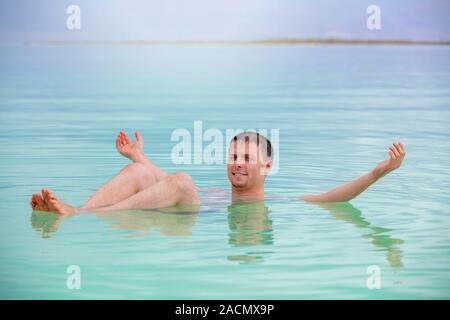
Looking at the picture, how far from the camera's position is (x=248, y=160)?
5.94 m

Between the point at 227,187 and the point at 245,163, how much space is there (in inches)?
36.5

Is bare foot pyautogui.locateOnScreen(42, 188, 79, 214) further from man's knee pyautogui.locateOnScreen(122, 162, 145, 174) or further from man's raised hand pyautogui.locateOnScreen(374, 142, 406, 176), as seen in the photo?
man's raised hand pyautogui.locateOnScreen(374, 142, 406, 176)

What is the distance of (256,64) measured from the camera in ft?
58.7

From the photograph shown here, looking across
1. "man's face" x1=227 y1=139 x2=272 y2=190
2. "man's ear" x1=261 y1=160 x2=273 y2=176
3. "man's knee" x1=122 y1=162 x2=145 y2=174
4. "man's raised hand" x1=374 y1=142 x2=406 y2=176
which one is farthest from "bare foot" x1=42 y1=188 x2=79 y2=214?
"man's raised hand" x1=374 y1=142 x2=406 y2=176

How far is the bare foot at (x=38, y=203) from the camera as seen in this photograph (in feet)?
17.9

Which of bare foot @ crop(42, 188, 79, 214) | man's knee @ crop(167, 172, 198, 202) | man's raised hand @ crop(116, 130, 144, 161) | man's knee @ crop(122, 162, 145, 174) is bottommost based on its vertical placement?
bare foot @ crop(42, 188, 79, 214)

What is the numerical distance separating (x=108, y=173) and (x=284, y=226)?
6.53ft

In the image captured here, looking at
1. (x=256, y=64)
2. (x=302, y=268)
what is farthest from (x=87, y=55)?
(x=302, y=268)

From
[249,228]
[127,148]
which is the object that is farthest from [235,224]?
[127,148]

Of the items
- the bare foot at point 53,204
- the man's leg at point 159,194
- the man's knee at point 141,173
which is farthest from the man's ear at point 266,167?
the bare foot at point 53,204

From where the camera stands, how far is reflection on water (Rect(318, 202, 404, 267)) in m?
5.06

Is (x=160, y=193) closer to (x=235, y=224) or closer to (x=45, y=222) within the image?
(x=235, y=224)

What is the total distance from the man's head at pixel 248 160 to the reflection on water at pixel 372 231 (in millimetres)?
419

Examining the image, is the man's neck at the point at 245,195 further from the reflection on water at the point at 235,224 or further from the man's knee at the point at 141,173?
the man's knee at the point at 141,173
